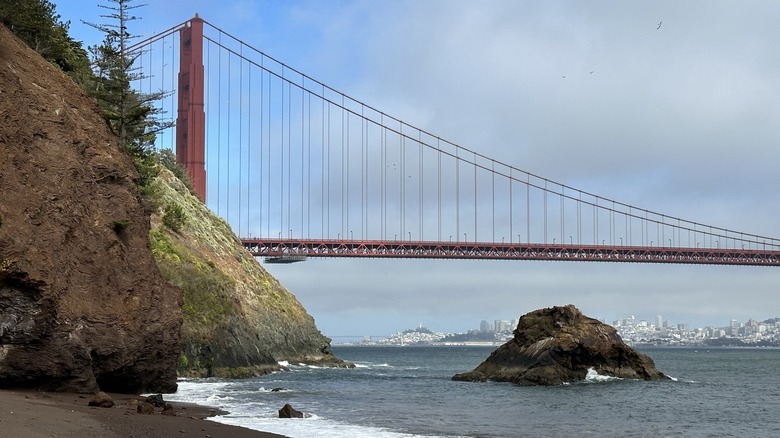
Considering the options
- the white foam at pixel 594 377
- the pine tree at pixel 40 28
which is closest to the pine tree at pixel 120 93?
the pine tree at pixel 40 28

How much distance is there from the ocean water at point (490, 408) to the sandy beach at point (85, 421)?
218cm

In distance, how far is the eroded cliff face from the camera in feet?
155

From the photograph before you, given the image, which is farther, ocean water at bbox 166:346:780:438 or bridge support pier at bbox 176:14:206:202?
bridge support pier at bbox 176:14:206:202

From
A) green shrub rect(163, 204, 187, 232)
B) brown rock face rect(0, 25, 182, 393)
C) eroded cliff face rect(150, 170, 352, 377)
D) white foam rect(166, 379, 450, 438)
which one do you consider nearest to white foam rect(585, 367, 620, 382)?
eroded cliff face rect(150, 170, 352, 377)

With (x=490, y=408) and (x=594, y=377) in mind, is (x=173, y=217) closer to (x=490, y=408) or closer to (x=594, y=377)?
(x=594, y=377)

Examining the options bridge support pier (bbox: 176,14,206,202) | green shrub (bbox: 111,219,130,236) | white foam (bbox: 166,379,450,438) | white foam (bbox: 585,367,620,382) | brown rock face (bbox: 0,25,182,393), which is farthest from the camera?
bridge support pier (bbox: 176,14,206,202)

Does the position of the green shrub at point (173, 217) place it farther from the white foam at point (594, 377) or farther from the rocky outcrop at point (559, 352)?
the white foam at point (594, 377)

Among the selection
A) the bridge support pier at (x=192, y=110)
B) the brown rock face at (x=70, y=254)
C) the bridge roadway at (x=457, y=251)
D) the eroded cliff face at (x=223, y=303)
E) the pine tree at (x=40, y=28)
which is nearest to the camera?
the brown rock face at (x=70, y=254)

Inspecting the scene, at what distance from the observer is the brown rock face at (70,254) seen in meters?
22.0

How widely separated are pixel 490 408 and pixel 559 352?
15432 millimetres

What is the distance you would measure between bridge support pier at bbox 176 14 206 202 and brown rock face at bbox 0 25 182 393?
165 feet

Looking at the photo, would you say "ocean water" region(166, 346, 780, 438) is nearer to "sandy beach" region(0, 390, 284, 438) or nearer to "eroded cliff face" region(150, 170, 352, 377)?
"sandy beach" region(0, 390, 284, 438)

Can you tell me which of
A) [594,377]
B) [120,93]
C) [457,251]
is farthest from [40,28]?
[457,251]

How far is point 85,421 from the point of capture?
17062 millimetres
